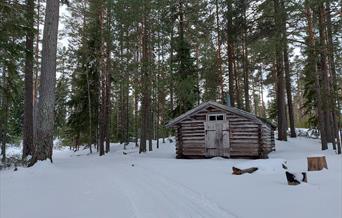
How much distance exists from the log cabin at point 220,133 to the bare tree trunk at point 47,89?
9.50 meters

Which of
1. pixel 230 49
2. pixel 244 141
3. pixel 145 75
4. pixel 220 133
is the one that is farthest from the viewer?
pixel 230 49

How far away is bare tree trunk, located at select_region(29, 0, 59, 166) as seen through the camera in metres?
12.0

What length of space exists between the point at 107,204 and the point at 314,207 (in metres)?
4.05

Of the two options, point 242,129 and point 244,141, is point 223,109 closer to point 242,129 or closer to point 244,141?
point 242,129

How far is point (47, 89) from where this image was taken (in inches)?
484

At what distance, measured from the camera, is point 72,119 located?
30062 millimetres

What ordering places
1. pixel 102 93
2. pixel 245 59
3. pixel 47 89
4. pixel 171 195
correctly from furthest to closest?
1. pixel 245 59
2. pixel 102 93
3. pixel 47 89
4. pixel 171 195

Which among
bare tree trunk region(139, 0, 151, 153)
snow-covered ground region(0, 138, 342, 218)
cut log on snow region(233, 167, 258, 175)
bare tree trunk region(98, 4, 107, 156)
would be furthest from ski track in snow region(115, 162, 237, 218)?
bare tree trunk region(98, 4, 107, 156)

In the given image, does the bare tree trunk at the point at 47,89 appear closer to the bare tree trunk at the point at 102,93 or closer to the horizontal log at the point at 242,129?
the horizontal log at the point at 242,129

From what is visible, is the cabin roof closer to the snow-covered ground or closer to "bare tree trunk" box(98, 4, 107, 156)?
"bare tree trunk" box(98, 4, 107, 156)

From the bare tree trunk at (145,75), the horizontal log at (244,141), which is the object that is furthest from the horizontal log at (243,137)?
the bare tree trunk at (145,75)

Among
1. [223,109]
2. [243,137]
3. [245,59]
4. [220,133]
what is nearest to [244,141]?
[243,137]

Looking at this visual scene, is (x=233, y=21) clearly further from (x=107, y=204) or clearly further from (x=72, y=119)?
(x=107, y=204)

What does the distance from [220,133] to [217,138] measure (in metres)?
0.36
